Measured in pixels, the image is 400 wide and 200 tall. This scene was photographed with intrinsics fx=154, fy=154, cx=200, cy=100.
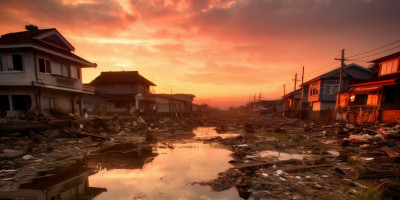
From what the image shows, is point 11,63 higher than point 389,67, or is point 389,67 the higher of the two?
point 389,67

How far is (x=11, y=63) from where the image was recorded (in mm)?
11477

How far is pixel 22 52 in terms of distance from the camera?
37.9 ft

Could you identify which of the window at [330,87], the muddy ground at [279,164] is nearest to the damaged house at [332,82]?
the window at [330,87]

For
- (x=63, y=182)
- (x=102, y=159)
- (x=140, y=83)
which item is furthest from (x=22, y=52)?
(x=140, y=83)

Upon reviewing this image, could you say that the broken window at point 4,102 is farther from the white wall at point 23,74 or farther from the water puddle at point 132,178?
the water puddle at point 132,178

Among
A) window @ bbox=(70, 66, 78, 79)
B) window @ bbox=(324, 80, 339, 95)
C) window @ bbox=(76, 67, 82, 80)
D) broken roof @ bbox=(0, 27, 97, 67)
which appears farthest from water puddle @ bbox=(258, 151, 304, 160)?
window @ bbox=(324, 80, 339, 95)


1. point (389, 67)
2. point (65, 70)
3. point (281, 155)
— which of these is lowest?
point (281, 155)

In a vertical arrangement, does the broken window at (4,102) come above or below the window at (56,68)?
below

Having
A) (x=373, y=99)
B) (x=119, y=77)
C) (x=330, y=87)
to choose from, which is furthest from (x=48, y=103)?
(x=330, y=87)

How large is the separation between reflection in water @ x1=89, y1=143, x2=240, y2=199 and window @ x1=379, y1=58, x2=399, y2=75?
19261mm

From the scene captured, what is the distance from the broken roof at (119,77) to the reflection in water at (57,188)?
22.9 m

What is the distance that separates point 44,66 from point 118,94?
13.9 metres

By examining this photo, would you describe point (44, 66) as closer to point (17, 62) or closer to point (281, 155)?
point (17, 62)

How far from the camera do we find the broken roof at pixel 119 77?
26.6 m
